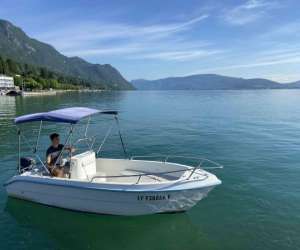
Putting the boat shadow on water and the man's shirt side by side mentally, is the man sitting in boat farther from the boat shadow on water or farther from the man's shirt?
the boat shadow on water

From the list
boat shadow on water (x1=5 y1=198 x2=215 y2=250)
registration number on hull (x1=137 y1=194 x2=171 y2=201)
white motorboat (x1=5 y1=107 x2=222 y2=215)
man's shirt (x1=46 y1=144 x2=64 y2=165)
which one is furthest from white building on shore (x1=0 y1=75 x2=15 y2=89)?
registration number on hull (x1=137 y1=194 x2=171 y2=201)

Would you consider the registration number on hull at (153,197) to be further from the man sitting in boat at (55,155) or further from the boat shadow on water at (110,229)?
the man sitting in boat at (55,155)

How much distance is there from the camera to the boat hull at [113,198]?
1016 cm

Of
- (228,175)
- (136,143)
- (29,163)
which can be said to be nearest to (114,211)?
(29,163)

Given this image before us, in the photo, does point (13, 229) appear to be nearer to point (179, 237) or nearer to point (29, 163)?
point (29, 163)

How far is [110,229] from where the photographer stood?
10258 millimetres

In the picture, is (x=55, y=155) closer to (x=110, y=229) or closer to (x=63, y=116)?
(x=63, y=116)

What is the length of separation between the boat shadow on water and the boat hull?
0.89 ft

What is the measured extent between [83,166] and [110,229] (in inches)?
109

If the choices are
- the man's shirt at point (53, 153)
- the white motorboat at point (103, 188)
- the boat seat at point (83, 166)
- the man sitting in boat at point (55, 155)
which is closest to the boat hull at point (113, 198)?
the white motorboat at point (103, 188)

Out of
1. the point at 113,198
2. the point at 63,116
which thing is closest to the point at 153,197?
the point at 113,198

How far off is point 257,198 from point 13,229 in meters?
9.12

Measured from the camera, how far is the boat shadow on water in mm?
9422

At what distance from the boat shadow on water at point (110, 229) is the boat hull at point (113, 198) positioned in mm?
272
